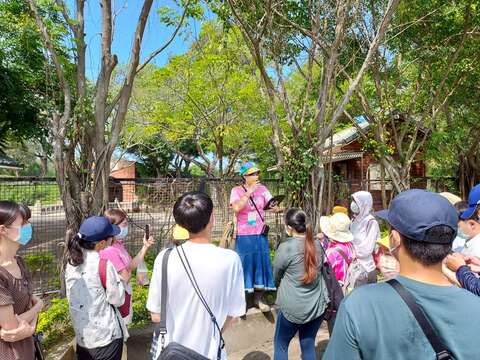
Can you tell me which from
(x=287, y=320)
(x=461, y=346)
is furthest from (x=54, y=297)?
(x=461, y=346)

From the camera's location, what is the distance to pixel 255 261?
14.3ft

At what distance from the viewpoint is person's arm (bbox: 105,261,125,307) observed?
2410 mm

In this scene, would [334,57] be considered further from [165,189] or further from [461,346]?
[461,346]

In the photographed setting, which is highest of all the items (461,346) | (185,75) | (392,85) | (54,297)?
(185,75)

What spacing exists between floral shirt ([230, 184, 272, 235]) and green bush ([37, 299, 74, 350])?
6.68 feet

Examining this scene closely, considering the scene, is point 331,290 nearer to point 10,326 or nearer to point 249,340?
point 249,340

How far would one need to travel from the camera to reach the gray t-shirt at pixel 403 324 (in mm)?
1168

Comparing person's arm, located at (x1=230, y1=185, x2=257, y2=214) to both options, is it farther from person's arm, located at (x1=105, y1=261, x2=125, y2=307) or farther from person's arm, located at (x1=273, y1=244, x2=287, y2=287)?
person's arm, located at (x1=105, y1=261, x2=125, y2=307)

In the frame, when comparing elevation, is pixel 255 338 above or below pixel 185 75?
below

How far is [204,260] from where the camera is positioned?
191cm

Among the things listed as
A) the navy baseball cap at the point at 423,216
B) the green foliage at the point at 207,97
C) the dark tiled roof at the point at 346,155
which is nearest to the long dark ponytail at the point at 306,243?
the navy baseball cap at the point at 423,216

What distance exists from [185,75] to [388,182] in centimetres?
769

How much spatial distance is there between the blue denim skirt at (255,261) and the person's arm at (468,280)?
2.53 meters

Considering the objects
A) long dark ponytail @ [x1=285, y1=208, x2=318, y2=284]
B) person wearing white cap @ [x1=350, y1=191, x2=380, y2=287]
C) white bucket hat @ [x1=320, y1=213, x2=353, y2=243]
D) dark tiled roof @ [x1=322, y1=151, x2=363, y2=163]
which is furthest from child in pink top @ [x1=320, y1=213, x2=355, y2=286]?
dark tiled roof @ [x1=322, y1=151, x2=363, y2=163]
